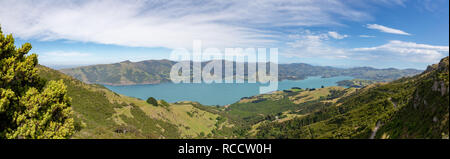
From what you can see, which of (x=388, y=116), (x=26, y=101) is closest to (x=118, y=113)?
(x=26, y=101)

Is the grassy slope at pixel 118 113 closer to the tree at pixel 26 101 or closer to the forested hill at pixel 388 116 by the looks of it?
the forested hill at pixel 388 116

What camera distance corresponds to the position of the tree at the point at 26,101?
15188mm

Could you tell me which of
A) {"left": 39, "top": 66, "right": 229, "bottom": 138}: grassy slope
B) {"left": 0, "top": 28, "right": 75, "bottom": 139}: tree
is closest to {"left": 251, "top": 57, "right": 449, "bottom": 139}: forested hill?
{"left": 0, "top": 28, "right": 75, "bottom": 139}: tree

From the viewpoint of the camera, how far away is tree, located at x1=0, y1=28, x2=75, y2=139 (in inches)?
598

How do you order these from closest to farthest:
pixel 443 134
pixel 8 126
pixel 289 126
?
pixel 8 126, pixel 443 134, pixel 289 126

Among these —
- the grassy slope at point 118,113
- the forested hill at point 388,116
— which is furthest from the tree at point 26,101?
the grassy slope at point 118,113

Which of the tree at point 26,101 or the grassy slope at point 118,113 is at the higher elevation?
the tree at point 26,101

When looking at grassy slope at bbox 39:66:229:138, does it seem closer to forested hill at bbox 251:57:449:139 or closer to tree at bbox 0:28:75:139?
forested hill at bbox 251:57:449:139

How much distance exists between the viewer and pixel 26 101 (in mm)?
15781
